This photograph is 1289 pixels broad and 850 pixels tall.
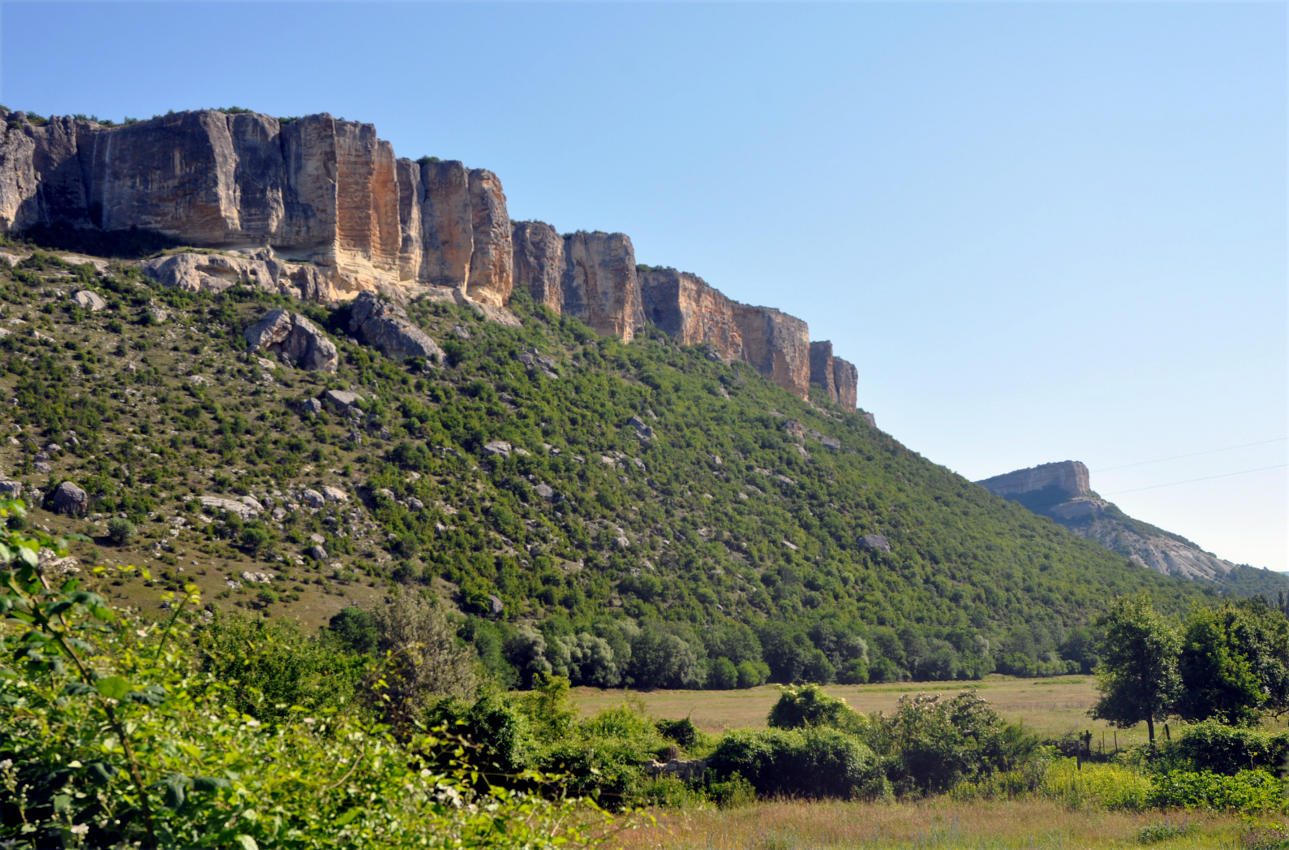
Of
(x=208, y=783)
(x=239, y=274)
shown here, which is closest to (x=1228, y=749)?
(x=208, y=783)

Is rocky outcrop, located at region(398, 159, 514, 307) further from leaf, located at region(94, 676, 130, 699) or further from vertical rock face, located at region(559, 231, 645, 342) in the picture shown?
leaf, located at region(94, 676, 130, 699)

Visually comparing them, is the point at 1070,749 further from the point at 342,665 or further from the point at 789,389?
the point at 789,389

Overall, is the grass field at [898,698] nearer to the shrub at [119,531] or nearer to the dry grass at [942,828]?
the dry grass at [942,828]

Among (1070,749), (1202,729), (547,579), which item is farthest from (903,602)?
(1202,729)

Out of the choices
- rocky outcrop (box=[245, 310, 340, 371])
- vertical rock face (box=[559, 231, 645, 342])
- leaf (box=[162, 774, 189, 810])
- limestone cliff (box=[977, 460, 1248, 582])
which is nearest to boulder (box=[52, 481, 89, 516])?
rocky outcrop (box=[245, 310, 340, 371])

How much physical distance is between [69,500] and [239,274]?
73.5 ft

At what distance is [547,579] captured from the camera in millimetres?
39875

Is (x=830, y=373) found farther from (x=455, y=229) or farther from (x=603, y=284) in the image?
(x=455, y=229)

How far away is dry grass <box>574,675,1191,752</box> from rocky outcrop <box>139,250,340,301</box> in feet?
103

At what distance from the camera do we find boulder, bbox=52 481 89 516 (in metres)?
27.3

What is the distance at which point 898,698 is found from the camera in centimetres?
2700

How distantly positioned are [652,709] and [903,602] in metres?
27.8

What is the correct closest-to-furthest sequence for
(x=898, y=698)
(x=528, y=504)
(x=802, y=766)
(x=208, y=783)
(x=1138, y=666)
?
(x=208, y=783) → (x=802, y=766) → (x=1138, y=666) → (x=898, y=698) → (x=528, y=504)

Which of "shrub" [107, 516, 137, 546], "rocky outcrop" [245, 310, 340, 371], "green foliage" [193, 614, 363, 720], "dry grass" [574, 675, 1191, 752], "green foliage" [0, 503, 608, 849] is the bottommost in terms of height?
"dry grass" [574, 675, 1191, 752]
